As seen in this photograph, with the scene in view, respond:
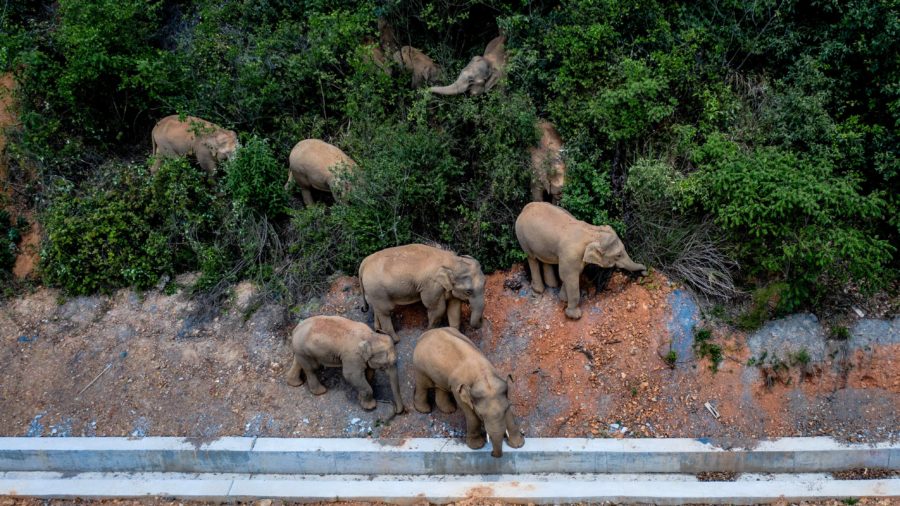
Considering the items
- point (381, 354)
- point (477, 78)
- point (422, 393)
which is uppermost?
point (477, 78)

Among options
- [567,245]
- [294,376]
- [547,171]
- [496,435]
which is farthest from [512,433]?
[547,171]

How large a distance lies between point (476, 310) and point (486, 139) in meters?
2.58

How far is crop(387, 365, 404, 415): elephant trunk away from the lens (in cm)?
877

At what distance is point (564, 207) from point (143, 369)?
6087 millimetres

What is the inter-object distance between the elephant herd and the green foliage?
103cm

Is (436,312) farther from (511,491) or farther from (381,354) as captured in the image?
(511,491)

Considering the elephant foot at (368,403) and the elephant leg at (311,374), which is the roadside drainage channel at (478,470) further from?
the elephant leg at (311,374)

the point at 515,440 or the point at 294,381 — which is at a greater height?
the point at 515,440

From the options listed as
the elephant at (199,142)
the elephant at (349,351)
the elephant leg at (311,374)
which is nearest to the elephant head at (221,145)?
the elephant at (199,142)

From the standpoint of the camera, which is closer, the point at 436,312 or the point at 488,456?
the point at 488,456

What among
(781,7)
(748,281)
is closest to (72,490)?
(748,281)

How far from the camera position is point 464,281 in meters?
8.87

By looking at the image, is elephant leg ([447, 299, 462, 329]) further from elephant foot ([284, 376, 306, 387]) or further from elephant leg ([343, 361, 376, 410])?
elephant foot ([284, 376, 306, 387])

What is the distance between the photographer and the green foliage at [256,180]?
10.6 meters
